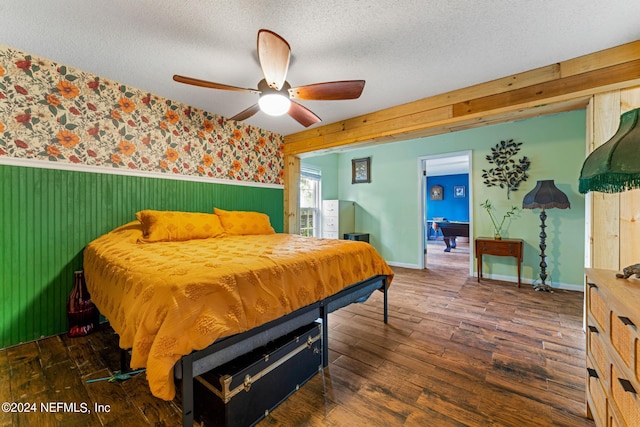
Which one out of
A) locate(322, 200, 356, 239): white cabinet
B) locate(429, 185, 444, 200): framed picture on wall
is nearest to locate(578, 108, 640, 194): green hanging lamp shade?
locate(322, 200, 356, 239): white cabinet

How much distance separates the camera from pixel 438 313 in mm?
2764

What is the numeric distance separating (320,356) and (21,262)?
2561 millimetres

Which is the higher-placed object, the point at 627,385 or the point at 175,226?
the point at 175,226

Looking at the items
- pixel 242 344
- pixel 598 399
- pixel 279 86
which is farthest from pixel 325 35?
pixel 598 399

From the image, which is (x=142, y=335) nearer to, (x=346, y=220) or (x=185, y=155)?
(x=185, y=155)

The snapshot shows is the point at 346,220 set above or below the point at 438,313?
above

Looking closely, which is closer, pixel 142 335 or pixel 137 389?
pixel 142 335

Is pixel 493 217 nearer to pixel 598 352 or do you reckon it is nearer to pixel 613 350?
pixel 598 352

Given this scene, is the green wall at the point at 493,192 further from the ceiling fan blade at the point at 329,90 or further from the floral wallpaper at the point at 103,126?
the ceiling fan blade at the point at 329,90

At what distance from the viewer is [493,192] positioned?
4.14 metres

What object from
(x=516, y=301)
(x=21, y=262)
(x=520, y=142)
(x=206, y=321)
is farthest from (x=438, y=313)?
(x=21, y=262)

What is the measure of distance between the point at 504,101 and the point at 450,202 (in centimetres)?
722

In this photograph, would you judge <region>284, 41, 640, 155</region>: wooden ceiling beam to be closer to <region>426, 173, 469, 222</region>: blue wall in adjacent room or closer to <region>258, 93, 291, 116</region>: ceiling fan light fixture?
<region>258, 93, 291, 116</region>: ceiling fan light fixture

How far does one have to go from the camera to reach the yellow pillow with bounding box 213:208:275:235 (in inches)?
120
